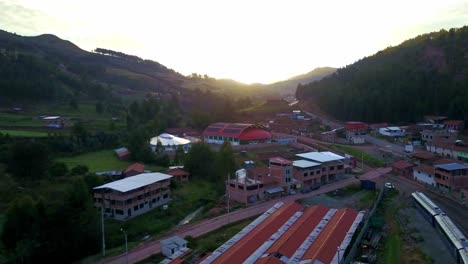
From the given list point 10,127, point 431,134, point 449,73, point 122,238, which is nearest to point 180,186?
point 122,238

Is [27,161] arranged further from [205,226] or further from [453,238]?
[453,238]

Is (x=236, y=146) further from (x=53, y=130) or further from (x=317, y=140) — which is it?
(x=53, y=130)

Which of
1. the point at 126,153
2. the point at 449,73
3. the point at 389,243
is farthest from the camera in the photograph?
the point at 449,73

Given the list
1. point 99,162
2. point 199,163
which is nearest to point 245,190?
point 199,163

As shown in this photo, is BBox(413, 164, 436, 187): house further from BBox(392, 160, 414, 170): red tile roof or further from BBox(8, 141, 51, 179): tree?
BBox(8, 141, 51, 179): tree

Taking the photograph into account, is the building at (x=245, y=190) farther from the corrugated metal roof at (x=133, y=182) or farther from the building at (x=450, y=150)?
the building at (x=450, y=150)

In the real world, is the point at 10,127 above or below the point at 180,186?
above

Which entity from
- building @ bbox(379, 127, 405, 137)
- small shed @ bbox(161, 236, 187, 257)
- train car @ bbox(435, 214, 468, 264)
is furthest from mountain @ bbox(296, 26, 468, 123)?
small shed @ bbox(161, 236, 187, 257)
